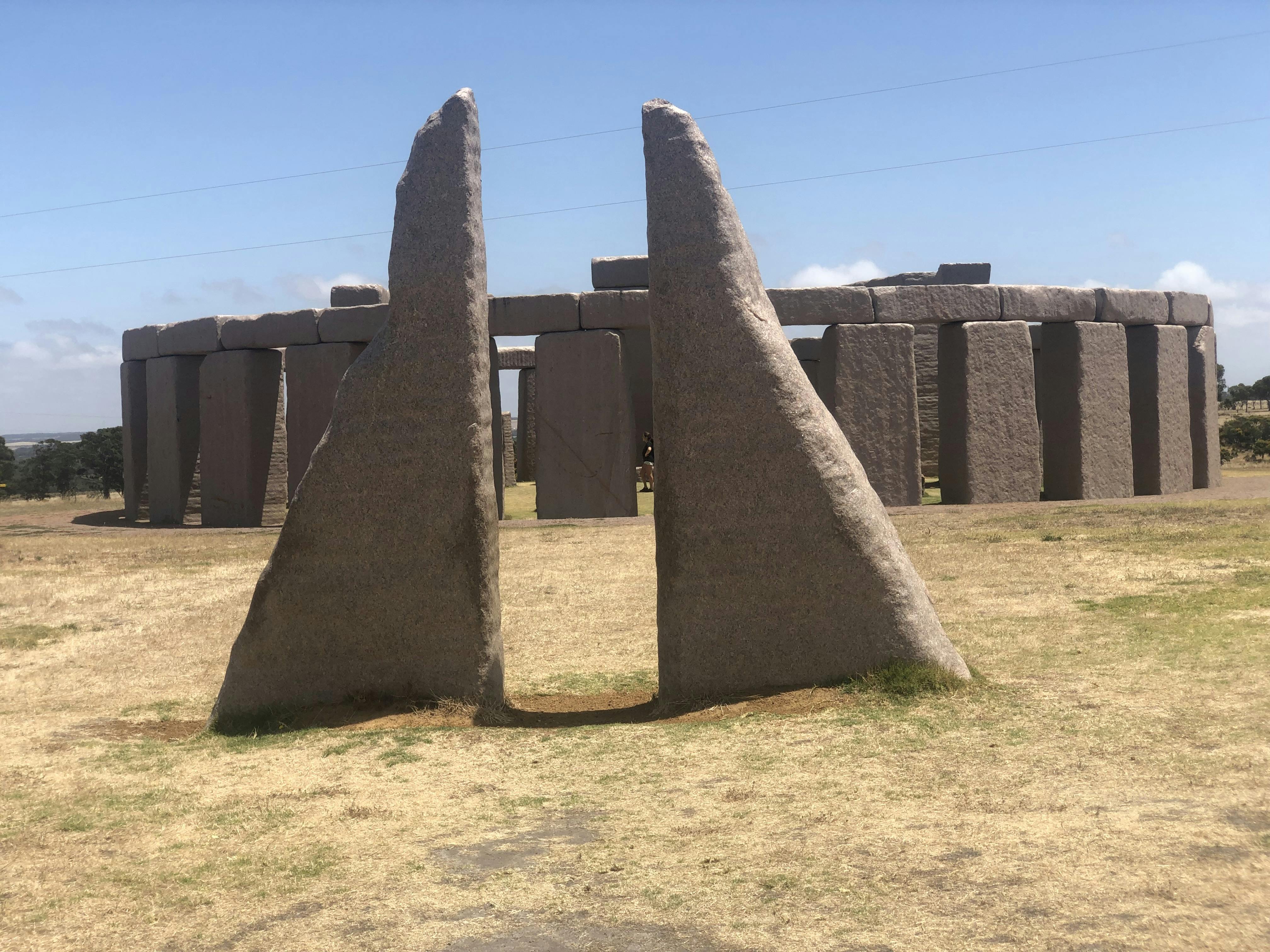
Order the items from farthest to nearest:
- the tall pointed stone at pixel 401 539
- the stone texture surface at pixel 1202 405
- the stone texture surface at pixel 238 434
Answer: the stone texture surface at pixel 1202 405 < the stone texture surface at pixel 238 434 < the tall pointed stone at pixel 401 539

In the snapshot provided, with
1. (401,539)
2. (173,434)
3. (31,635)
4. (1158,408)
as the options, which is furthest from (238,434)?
(1158,408)

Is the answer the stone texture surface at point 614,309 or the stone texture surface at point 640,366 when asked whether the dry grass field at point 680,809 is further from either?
the stone texture surface at point 640,366

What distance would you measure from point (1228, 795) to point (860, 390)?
34.0 feet

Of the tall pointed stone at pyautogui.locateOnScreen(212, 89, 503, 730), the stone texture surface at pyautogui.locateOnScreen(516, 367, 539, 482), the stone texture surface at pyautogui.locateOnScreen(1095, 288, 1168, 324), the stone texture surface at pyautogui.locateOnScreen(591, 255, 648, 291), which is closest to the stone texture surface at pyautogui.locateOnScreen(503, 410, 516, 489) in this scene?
the stone texture surface at pyautogui.locateOnScreen(516, 367, 539, 482)

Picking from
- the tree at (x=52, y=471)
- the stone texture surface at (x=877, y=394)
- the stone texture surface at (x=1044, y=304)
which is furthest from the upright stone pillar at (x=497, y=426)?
the tree at (x=52, y=471)

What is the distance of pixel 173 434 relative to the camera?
1577 cm

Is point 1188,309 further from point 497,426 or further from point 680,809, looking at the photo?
point 680,809

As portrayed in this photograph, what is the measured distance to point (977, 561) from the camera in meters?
9.05

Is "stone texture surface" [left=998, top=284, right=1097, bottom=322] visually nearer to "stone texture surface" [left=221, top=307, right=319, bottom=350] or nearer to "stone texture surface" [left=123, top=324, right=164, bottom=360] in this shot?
"stone texture surface" [left=221, top=307, right=319, bottom=350]

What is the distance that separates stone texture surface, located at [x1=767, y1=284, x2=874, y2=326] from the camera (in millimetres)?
13516

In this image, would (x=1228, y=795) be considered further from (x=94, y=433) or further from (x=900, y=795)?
(x=94, y=433)

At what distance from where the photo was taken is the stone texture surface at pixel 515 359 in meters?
23.9

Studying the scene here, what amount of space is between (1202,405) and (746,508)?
12695mm

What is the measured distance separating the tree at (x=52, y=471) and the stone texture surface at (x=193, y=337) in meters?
14.2
